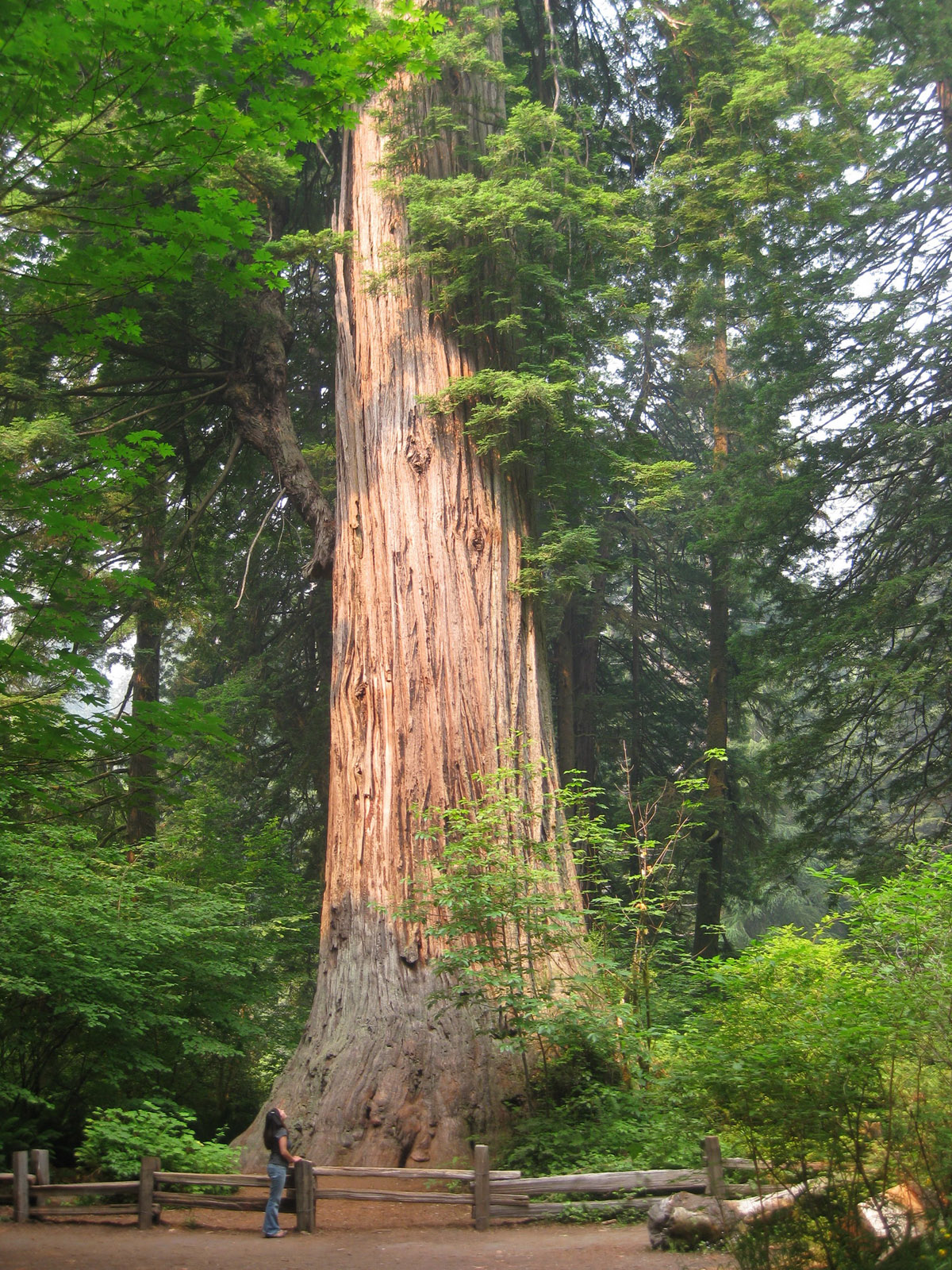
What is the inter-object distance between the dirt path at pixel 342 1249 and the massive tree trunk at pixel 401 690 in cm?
95

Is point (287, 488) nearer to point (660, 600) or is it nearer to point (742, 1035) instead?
point (742, 1035)

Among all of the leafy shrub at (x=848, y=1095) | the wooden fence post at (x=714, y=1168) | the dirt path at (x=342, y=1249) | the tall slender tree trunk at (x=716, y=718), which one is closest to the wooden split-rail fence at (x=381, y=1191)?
the wooden fence post at (x=714, y=1168)

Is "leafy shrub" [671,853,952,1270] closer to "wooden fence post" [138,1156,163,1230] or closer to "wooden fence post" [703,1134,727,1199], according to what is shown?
"wooden fence post" [703,1134,727,1199]

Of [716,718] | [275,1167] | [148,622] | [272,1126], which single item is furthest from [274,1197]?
[716,718]

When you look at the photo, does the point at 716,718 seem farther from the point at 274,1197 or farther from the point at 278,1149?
the point at 274,1197

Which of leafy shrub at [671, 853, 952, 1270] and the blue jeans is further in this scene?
the blue jeans

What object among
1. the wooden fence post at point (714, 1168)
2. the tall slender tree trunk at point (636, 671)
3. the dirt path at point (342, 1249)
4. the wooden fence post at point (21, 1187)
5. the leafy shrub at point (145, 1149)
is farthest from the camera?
the tall slender tree trunk at point (636, 671)

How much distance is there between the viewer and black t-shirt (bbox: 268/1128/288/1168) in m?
6.52

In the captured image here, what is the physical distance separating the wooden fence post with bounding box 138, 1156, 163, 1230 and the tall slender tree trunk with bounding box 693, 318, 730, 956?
9.90 metres

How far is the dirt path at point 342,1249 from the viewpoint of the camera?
531cm

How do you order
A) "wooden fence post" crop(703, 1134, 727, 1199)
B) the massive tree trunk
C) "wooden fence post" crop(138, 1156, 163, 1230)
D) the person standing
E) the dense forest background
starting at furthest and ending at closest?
the massive tree trunk < "wooden fence post" crop(138, 1156, 163, 1230) < the person standing < "wooden fence post" crop(703, 1134, 727, 1199) < the dense forest background

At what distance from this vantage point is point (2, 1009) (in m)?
8.39

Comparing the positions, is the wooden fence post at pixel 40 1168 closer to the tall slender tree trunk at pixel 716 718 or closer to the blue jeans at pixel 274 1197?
the blue jeans at pixel 274 1197

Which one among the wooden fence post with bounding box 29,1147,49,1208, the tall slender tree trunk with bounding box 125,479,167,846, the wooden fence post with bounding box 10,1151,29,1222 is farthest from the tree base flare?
the tall slender tree trunk with bounding box 125,479,167,846
